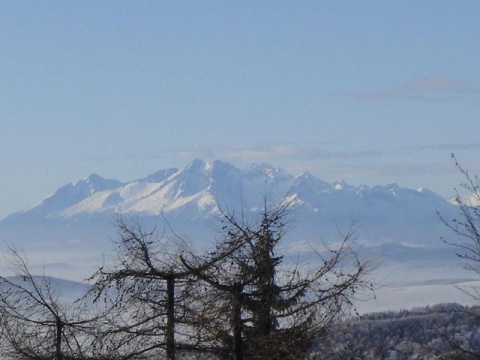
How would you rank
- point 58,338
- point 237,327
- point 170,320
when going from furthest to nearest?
point 58,338 → point 170,320 → point 237,327

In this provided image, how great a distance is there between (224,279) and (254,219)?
1.21 metres

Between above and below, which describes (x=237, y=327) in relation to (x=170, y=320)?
below

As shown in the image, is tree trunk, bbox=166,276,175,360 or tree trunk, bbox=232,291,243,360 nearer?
tree trunk, bbox=232,291,243,360

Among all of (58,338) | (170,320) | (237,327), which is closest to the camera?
(237,327)

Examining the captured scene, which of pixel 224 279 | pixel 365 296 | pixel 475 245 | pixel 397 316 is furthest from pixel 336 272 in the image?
pixel 397 316

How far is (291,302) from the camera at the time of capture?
1677cm

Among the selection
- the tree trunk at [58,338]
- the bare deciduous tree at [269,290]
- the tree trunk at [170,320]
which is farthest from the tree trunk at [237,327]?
the tree trunk at [58,338]

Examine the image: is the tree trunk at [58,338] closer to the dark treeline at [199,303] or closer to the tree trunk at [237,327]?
the dark treeline at [199,303]

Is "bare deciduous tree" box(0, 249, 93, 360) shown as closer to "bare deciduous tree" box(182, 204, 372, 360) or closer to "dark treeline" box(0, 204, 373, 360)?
"dark treeline" box(0, 204, 373, 360)

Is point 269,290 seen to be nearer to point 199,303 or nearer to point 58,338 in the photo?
point 199,303

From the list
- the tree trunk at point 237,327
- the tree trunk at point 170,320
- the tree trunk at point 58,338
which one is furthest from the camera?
the tree trunk at point 58,338

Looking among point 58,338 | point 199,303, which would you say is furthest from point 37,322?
point 199,303

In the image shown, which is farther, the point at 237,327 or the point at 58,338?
the point at 58,338

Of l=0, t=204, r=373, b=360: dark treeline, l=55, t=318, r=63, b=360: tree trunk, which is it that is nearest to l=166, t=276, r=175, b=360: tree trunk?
l=0, t=204, r=373, b=360: dark treeline
